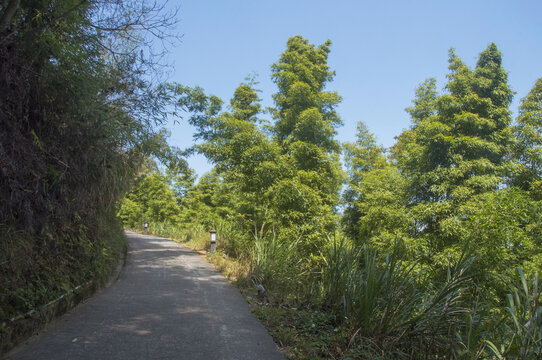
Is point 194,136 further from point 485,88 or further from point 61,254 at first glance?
point 485,88

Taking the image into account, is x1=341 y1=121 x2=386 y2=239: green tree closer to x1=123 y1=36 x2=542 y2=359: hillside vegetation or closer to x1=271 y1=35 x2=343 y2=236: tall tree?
x1=123 y1=36 x2=542 y2=359: hillside vegetation

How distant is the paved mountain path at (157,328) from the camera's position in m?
3.59

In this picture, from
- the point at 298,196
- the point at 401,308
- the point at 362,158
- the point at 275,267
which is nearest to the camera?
the point at 401,308

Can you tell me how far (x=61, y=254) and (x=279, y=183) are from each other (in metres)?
6.81

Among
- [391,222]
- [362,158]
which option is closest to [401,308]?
[391,222]

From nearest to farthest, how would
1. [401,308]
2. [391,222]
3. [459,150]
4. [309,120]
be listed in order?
[401,308], [459,150], [391,222], [309,120]

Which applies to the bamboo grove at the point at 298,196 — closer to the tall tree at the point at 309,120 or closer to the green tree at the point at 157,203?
the tall tree at the point at 309,120

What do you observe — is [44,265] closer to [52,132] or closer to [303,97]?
[52,132]

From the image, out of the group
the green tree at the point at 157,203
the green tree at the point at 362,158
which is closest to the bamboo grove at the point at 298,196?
the green tree at the point at 362,158

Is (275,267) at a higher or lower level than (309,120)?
lower

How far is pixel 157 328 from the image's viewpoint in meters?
4.39

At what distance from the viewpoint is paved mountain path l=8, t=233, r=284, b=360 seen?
3.59m

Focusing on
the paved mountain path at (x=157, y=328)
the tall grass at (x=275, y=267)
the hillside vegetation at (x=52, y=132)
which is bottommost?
the paved mountain path at (x=157, y=328)

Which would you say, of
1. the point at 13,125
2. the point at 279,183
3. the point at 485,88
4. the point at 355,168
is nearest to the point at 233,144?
the point at 279,183
